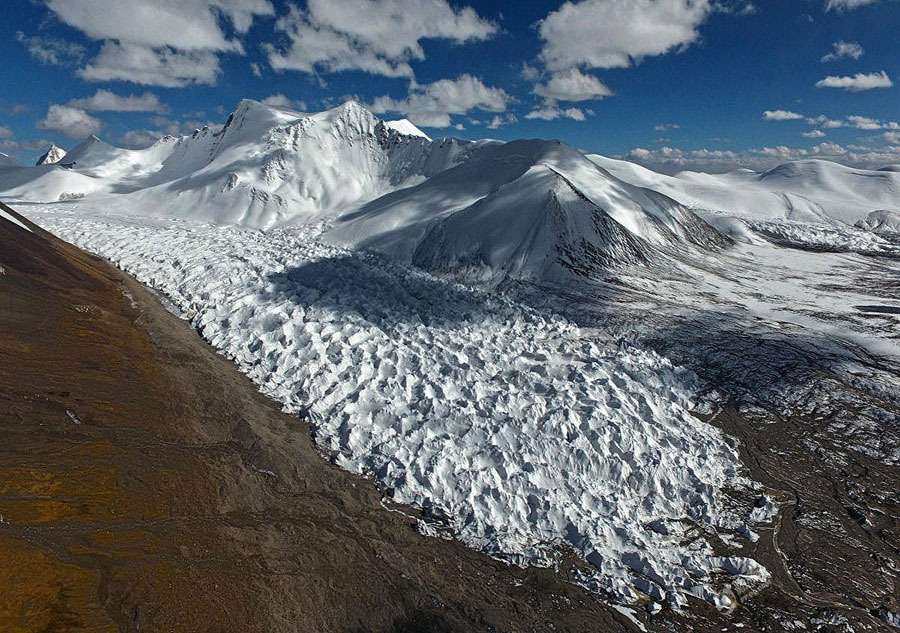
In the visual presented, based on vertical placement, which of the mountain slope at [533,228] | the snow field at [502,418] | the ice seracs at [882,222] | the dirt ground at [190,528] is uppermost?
the ice seracs at [882,222]

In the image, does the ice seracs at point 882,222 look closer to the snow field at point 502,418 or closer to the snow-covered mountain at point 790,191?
the snow-covered mountain at point 790,191

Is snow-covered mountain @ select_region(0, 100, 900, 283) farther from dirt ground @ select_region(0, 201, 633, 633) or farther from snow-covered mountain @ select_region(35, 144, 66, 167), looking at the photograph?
snow-covered mountain @ select_region(35, 144, 66, 167)

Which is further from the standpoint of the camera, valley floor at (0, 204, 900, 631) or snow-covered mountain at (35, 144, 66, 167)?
snow-covered mountain at (35, 144, 66, 167)

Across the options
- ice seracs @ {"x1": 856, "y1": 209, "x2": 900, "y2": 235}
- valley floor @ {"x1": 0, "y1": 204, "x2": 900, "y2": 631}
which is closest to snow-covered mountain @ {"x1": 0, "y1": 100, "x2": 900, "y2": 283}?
ice seracs @ {"x1": 856, "y1": 209, "x2": 900, "y2": 235}

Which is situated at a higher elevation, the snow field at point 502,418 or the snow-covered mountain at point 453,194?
the snow-covered mountain at point 453,194

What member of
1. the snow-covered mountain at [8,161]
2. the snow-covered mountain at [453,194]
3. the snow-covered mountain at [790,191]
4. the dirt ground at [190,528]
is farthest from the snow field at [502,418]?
the snow-covered mountain at [8,161]

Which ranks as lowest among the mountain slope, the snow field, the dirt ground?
the dirt ground

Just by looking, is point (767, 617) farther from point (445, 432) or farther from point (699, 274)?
point (699, 274)
